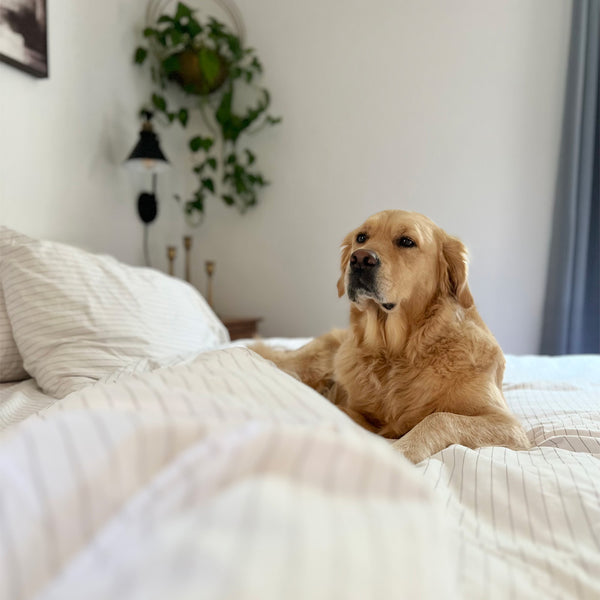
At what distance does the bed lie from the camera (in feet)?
1.02

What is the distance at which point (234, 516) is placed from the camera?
0.33 metres

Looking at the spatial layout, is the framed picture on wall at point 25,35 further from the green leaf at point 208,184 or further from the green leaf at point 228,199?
the green leaf at point 228,199

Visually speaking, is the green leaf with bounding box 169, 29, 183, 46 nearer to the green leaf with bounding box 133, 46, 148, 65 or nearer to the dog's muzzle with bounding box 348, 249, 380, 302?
the green leaf with bounding box 133, 46, 148, 65

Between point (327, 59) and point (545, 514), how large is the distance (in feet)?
10.7

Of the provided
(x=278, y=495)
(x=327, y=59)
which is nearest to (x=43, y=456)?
(x=278, y=495)

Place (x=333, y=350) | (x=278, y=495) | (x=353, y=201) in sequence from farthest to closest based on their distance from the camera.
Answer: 1. (x=353, y=201)
2. (x=333, y=350)
3. (x=278, y=495)

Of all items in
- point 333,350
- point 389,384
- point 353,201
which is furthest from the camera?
point 353,201

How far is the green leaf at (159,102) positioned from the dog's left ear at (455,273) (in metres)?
2.22

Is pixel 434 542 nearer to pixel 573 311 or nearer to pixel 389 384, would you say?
pixel 389 384

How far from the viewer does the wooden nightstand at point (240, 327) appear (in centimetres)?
297

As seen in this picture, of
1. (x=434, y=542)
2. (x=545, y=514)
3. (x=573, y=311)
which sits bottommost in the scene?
(x=573, y=311)

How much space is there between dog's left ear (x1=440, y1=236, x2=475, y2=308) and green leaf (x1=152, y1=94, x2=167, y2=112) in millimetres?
2220

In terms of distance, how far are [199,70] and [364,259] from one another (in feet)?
7.53

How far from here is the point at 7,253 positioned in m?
1.52
